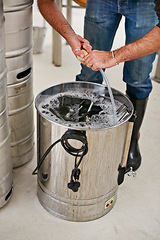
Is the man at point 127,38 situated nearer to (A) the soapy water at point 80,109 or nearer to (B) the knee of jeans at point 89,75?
(B) the knee of jeans at point 89,75

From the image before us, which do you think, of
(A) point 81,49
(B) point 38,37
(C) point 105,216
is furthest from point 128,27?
(B) point 38,37

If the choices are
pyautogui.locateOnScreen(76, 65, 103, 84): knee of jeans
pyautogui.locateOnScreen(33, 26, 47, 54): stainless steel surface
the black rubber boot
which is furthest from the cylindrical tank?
pyautogui.locateOnScreen(33, 26, 47, 54): stainless steel surface

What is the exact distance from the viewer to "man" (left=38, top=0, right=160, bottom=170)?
133 centimetres

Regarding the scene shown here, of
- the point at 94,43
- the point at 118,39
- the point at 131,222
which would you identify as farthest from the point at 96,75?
the point at 118,39

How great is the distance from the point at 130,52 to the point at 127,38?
29 centimetres

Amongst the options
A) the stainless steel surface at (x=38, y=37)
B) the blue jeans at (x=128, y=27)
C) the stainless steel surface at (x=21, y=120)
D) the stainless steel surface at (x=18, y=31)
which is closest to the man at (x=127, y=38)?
the blue jeans at (x=128, y=27)

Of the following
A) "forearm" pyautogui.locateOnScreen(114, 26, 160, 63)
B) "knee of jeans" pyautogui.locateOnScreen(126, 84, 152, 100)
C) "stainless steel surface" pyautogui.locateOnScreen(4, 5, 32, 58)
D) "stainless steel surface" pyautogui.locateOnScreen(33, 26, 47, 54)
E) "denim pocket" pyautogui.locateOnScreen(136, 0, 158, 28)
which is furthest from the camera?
"stainless steel surface" pyautogui.locateOnScreen(33, 26, 47, 54)

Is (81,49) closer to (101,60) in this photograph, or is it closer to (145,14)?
(101,60)

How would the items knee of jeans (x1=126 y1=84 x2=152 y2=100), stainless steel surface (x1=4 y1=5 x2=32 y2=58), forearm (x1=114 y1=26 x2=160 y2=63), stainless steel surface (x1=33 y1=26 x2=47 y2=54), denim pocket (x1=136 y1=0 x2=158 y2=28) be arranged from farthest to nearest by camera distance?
stainless steel surface (x1=33 y1=26 x2=47 y2=54), knee of jeans (x1=126 y1=84 x2=152 y2=100), denim pocket (x1=136 y1=0 x2=158 y2=28), stainless steel surface (x1=4 y1=5 x2=32 y2=58), forearm (x1=114 y1=26 x2=160 y2=63)

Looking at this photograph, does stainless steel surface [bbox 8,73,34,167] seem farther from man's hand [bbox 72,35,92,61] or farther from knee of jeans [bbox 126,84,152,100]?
knee of jeans [bbox 126,84,152,100]

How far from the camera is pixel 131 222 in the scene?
1.48 meters

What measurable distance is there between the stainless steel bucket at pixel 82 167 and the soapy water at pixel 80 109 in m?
0.02

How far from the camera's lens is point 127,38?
1562mm

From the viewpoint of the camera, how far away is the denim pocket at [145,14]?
145 centimetres
